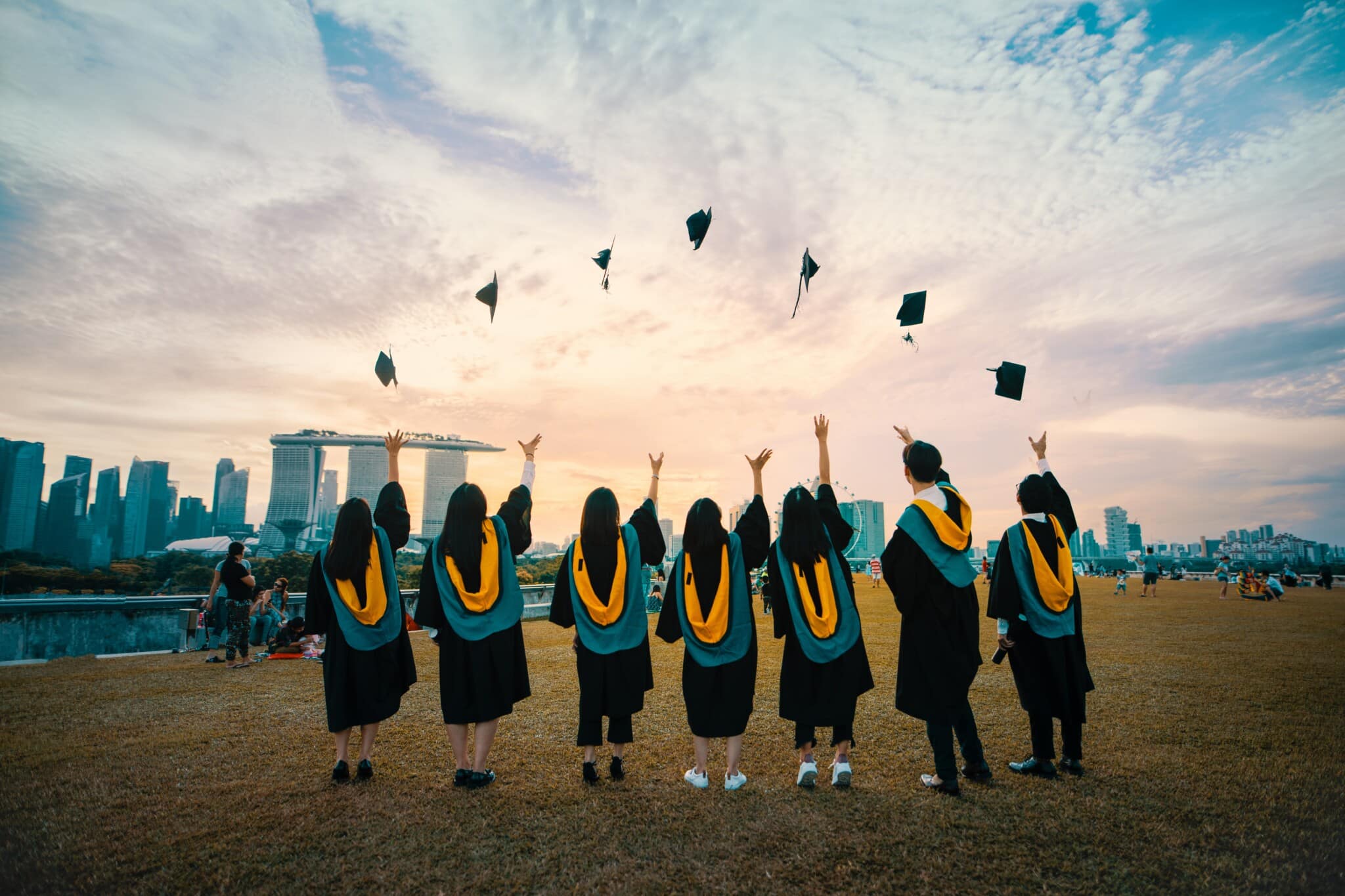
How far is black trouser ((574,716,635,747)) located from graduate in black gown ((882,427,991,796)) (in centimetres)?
191

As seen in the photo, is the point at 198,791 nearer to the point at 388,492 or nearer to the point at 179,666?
the point at 388,492

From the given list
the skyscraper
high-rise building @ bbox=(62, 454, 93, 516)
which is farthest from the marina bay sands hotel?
high-rise building @ bbox=(62, 454, 93, 516)

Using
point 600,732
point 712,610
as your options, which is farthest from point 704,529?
point 600,732

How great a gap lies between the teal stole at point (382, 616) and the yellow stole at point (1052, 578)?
15.2 ft

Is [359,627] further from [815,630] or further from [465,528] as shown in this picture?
[815,630]

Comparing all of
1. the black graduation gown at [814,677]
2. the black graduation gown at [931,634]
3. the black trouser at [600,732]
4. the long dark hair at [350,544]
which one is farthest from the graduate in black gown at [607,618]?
the black graduation gown at [931,634]

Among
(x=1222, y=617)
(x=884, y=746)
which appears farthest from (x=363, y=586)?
(x=1222, y=617)

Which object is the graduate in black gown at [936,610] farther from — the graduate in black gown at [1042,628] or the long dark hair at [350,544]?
the long dark hair at [350,544]

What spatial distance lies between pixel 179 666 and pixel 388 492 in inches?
272

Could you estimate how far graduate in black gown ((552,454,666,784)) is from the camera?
14.7 feet

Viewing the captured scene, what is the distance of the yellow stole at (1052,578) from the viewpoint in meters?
4.64

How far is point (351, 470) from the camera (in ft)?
383

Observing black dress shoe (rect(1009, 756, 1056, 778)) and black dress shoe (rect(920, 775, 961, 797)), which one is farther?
black dress shoe (rect(1009, 756, 1056, 778))

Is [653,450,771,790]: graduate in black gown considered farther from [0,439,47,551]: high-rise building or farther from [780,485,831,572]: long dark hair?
[0,439,47,551]: high-rise building
